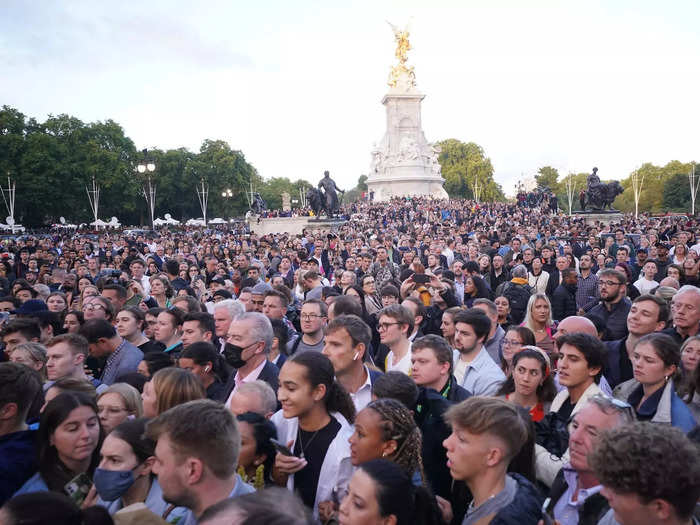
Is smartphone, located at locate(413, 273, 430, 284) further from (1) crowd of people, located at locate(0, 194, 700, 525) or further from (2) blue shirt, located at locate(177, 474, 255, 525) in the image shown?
(2) blue shirt, located at locate(177, 474, 255, 525)

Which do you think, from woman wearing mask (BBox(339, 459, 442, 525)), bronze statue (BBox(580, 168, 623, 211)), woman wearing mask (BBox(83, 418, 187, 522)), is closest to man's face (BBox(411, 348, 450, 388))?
woman wearing mask (BBox(339, 459, 442, 525))

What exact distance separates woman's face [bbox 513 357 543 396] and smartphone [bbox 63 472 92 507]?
290cm

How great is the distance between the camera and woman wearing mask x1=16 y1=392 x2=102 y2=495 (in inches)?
121

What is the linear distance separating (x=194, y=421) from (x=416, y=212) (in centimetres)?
3737

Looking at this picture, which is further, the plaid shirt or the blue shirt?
the plaid shirt

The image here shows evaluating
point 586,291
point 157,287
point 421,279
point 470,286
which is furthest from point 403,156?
point 157,287

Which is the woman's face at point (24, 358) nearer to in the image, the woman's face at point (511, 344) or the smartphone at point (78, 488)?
the smartphone at point (78, 488)

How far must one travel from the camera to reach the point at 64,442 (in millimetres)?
3096

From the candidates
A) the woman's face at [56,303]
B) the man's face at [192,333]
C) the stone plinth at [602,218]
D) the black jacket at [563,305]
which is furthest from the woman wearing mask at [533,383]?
the stone plinth at [602,218]

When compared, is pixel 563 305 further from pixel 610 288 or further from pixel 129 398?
pixel 129 398

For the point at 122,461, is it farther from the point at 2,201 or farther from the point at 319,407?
the point at 2,201

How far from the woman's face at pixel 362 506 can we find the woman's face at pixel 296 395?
0.90m

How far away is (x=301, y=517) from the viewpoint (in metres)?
1.63

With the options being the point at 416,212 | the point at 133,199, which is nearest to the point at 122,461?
the point at 416,212
